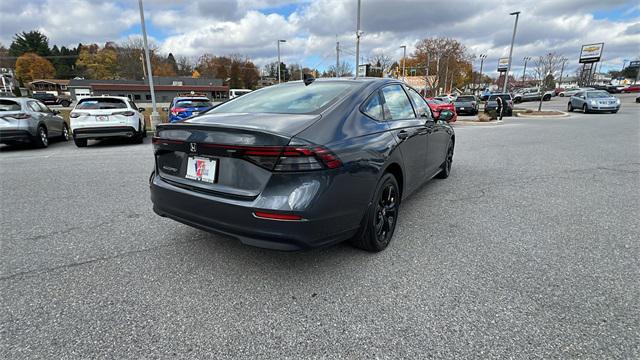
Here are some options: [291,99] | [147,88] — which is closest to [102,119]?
[291,99]

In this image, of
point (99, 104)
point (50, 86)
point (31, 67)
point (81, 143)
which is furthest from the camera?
point (50, 86)

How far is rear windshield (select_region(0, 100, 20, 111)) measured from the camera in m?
8.74

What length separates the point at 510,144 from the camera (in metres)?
9.70

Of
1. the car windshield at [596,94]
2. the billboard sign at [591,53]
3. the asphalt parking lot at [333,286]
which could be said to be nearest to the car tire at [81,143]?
the asphalt parking lot at [333,286]

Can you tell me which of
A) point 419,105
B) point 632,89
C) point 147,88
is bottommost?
point 419,105

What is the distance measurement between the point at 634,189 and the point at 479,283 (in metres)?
4.44

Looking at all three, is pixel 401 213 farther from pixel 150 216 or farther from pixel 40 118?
pixel 40 118

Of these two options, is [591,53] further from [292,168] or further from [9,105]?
[9,105]

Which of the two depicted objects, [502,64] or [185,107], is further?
[502,64]

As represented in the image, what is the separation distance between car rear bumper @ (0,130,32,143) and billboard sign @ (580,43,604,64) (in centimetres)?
5910

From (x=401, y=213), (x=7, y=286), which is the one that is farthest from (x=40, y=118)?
(x=401, y=213)

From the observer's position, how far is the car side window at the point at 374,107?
297 cm

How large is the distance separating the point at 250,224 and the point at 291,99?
1.38m

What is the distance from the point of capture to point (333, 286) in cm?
258
